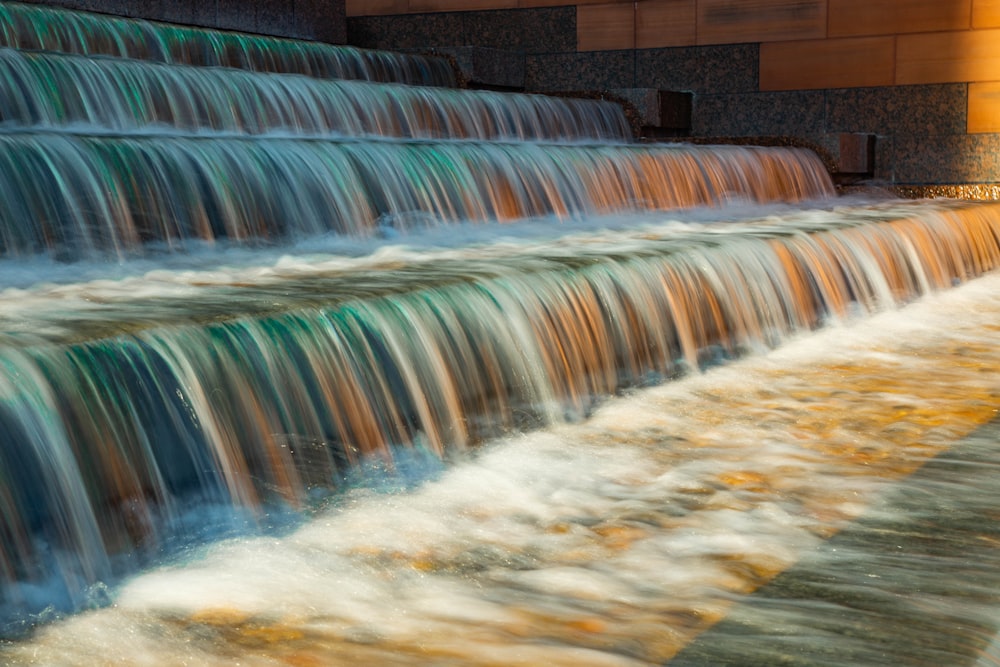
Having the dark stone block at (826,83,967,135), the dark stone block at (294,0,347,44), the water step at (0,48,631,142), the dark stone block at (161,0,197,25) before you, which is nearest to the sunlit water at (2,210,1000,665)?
the water step at (0,48,631,142)

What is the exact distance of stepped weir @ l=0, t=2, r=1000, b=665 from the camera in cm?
201

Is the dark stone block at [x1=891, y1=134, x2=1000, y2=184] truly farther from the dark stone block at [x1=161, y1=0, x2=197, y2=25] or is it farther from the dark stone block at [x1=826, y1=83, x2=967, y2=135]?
the dark stone block at [x1=161, y1=0, x2=197, y2=25]

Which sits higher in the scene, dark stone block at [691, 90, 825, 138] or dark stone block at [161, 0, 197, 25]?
dark stone block at [161, 0, 197, 25]

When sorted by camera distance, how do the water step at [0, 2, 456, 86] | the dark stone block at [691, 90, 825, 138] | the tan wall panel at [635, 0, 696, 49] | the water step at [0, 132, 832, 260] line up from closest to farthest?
the water step at [0, 132, 832, 260]
the water step at [0, 2, 456, 86]
the dark stone block at [691, 90, 825, 138]
the tan wall panel at [635, 0, 696, 49]

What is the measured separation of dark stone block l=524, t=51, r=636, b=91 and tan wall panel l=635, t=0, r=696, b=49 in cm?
20

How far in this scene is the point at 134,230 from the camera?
13.8 feet

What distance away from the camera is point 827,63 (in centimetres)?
1015

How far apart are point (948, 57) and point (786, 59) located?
4.02ft

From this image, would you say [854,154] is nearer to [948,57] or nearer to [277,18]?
[948,57]

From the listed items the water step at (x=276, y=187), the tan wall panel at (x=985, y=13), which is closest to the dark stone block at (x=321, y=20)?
the water step at (x=276, y=187)

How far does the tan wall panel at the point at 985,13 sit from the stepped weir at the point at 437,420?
14.7 feet

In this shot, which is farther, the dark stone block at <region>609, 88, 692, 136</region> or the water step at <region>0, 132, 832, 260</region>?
the dark stone block at <region>609, 88, 692, 136</region>

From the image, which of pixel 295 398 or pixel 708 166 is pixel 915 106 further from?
pixel 295 398

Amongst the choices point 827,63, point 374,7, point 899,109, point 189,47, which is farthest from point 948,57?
point 189,47
